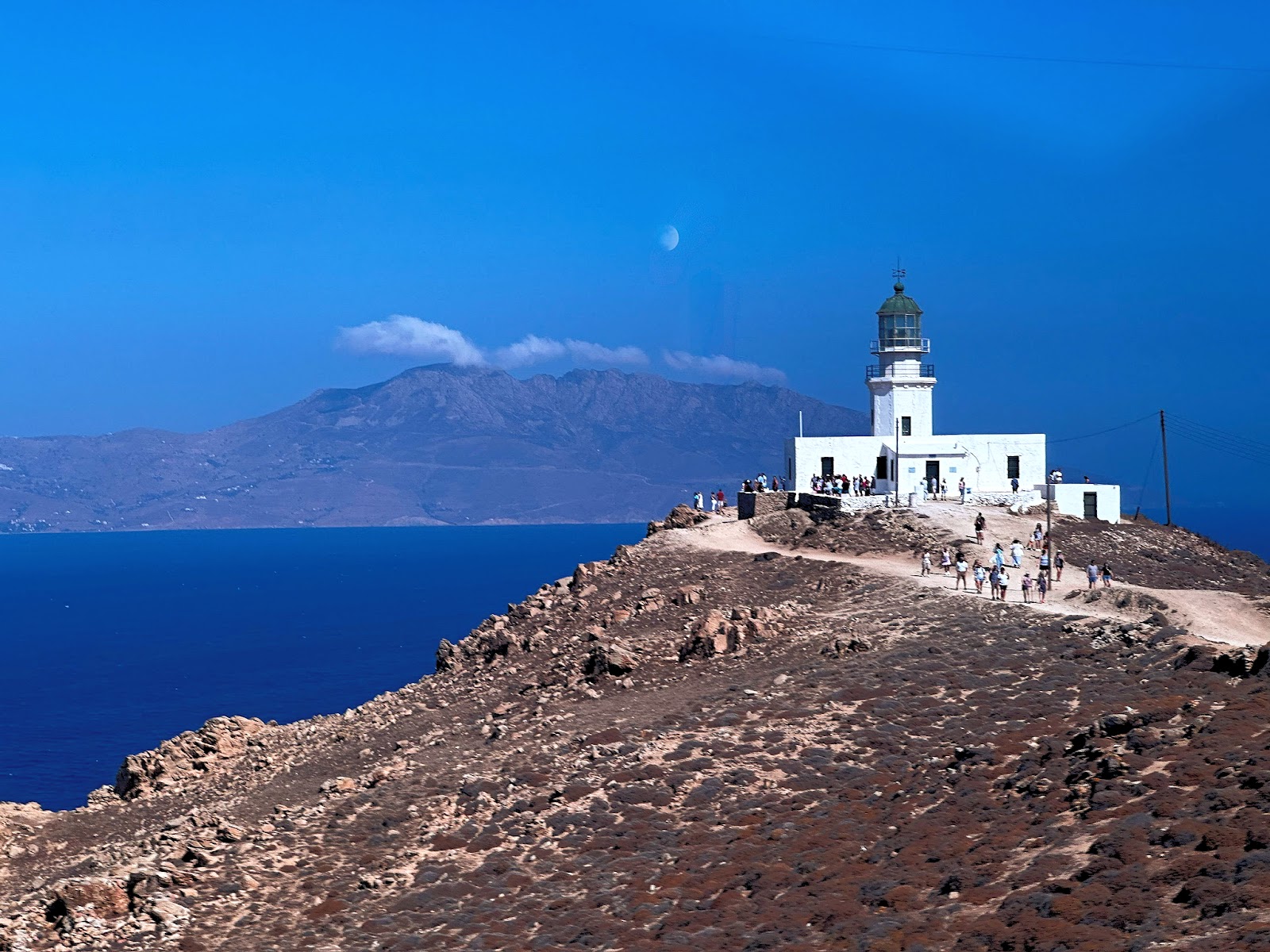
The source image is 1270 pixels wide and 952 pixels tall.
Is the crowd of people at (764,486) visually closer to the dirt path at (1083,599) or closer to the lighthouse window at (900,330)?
the dirt path at (1083,599)

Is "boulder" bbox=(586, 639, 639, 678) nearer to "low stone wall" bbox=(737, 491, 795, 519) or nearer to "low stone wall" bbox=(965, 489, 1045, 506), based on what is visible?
"low stone wall" bbox=(737, 491, 795, 519)

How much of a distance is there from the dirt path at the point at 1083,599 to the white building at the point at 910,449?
16.3 feet

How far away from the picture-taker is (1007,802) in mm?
23641

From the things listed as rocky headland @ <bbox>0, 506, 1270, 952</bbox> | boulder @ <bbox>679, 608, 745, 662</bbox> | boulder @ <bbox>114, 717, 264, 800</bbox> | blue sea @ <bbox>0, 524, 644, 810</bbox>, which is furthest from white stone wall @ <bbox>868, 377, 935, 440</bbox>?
blue sea @ <bbox>0, 524, 644, 810</bbox>

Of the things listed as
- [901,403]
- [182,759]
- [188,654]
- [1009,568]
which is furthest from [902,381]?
[188,654]

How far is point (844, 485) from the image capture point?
56.6 meters

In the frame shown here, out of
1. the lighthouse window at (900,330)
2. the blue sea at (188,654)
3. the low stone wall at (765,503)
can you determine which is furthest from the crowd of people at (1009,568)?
the blue sea at (188,654)

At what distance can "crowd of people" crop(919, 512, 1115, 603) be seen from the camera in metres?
39.6

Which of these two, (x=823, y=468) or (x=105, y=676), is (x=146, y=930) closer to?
(x=823, y=468)

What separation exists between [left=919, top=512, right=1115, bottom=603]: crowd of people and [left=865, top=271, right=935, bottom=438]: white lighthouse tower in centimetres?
1230

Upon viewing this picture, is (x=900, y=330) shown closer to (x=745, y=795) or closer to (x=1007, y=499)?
(x=1007, y=499)

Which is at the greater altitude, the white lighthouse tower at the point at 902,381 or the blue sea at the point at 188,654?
the white lighthouse tower at the point at 902,381

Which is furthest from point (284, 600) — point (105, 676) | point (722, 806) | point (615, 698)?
point (722, 806)

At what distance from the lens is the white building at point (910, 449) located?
5741 cm
